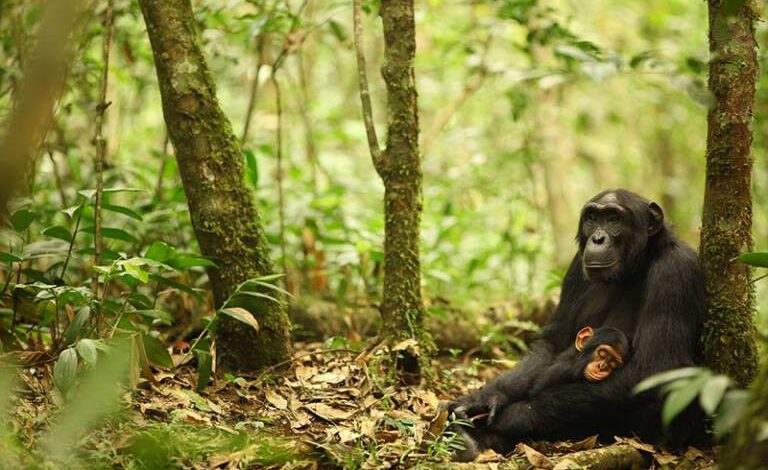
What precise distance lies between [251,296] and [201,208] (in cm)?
59

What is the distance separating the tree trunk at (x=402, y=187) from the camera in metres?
5.04

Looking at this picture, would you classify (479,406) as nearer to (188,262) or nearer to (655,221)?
(655,221)

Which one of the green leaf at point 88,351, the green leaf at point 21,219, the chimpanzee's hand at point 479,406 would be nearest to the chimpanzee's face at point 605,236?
the chimpanzee's hand at point 479,406

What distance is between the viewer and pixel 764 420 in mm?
2516

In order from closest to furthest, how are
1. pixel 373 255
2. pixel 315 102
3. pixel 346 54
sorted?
pixel 373 255 < pixel 315 102 < pixel 346 54

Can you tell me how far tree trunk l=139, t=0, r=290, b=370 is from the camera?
4.73 metres

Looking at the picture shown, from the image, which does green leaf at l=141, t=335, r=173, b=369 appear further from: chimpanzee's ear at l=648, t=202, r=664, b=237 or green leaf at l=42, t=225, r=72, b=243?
chimpanzee's ear at l=648, t=202, r=664, b=237

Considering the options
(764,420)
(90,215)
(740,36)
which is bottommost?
(764,420)

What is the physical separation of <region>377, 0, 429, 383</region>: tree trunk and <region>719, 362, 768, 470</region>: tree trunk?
107 inches

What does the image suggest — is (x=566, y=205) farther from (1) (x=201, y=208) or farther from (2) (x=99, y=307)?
(2) (x=99, y=307)

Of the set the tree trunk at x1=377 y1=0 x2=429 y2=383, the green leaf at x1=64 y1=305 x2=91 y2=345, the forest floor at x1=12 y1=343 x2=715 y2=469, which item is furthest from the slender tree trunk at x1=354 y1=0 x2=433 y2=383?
the green leaf at x1=64 y1=305 x2=91 y2=345

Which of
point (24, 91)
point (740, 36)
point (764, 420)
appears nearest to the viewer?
point (24, 91)

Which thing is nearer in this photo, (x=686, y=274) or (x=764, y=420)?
(x=764, y=420)

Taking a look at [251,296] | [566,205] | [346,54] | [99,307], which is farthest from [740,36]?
[346,54]
